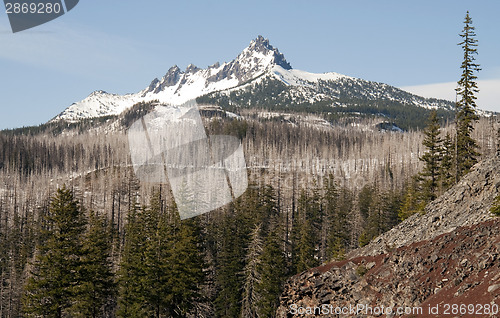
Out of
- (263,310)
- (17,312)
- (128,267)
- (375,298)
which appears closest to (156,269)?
(128,267)

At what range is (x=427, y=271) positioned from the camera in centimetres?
2517

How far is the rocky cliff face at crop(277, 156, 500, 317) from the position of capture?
69.8 ft

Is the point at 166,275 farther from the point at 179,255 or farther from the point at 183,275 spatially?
the point at 179,255

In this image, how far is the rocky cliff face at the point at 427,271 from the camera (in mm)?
21281

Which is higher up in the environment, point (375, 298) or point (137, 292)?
point (375, 298)

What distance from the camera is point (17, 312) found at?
185ft

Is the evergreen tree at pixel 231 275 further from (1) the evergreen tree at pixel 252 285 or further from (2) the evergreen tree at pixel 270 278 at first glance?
(2) the evergreen tree at pixel 270 278

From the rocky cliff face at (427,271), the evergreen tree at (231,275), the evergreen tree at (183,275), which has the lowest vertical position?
the evergreen tree at (231,275)

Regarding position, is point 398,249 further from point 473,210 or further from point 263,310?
point 263,310

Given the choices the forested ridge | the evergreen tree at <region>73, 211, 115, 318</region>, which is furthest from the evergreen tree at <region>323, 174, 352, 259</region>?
the evergreen tree at <region>73, 211, 115, 318</region>

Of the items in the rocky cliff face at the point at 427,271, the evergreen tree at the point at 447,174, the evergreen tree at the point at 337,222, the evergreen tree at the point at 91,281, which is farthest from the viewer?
the evergreen tree at the point at 337,222

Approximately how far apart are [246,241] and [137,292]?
18410 millimetres

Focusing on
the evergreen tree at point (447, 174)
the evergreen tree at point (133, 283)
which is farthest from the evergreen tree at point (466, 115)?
the evergreen tree at point (133, 283)

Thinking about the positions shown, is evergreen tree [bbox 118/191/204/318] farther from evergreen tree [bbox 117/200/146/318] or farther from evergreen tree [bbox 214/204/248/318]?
evergreen tree [bbox 214/204/248/318]
